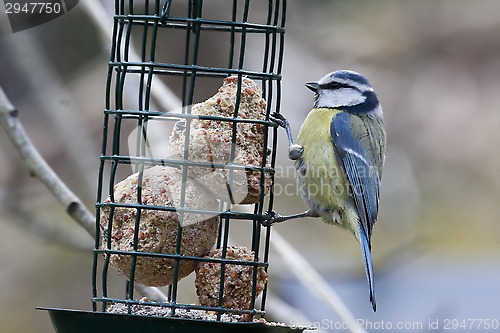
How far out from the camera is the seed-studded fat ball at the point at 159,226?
12.8ft

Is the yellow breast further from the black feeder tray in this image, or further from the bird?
the black feeder tray

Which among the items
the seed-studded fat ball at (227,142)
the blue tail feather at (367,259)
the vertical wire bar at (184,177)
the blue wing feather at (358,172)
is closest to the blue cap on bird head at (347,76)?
the blue wing feather at (358,172)

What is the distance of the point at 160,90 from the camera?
5023 millimetres

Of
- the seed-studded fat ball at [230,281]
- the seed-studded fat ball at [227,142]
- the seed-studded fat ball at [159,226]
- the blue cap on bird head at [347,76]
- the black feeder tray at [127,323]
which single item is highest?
the blue cap on bird head at [347,76]

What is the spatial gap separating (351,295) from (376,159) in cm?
215

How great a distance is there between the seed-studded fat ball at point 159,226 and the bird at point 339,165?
4.58 feet

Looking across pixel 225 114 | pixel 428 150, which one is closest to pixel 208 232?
pixel 225 114

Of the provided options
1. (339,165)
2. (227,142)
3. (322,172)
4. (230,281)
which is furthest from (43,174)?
(339,165)

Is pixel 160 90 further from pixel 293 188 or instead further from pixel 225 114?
pixel 293 188

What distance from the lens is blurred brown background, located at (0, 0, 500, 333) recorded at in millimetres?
7289

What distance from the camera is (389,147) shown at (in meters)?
8.66

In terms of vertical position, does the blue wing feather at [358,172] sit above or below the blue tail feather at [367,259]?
above

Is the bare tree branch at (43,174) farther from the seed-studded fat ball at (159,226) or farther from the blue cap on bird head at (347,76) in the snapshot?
the blue cap on bird head at (347,76)

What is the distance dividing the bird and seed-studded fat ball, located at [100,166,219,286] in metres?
1.39
